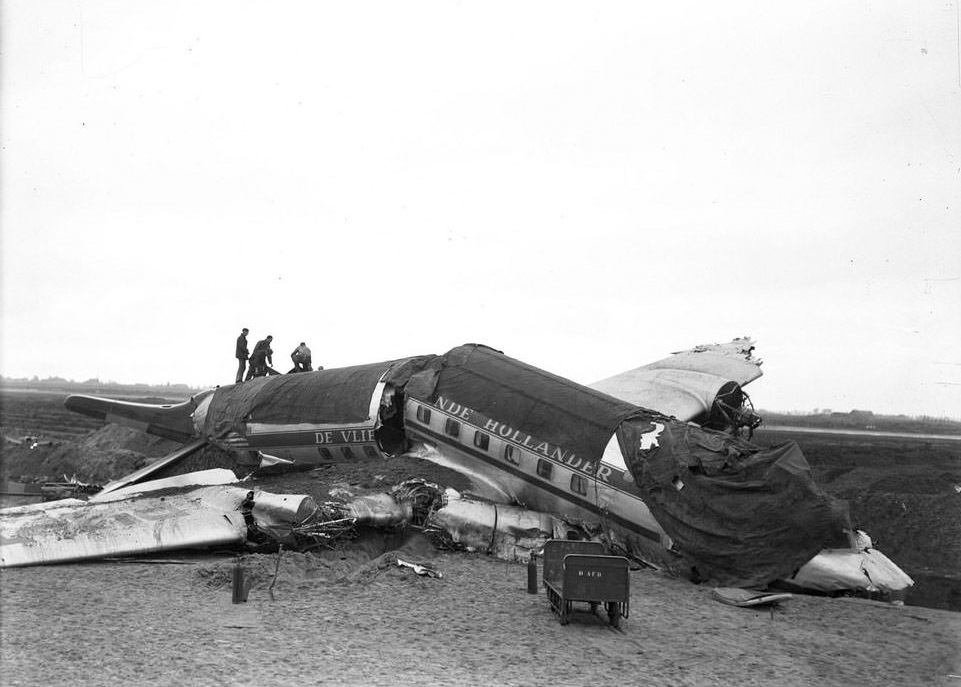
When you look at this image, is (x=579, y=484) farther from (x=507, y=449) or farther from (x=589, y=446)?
(x=507, y=449)

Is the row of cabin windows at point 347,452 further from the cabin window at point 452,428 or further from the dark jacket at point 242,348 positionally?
the dark jacket at point 242,348

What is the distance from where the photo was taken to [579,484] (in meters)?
15.6

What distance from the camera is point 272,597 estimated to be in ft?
39.4

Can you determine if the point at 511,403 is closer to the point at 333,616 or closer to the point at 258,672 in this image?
the point at 333,616

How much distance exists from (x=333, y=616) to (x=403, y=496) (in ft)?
17.7

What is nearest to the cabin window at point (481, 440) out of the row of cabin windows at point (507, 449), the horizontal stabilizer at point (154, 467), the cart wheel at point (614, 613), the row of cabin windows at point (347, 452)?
the row of cabin windows at point (507, 449)

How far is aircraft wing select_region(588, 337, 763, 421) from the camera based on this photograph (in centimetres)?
2131

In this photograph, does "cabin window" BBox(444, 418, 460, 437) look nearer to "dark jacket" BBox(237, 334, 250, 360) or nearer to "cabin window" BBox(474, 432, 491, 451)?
"cabin window" BBox(474, 432, 491, 451)

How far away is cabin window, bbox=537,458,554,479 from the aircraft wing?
5445 mm

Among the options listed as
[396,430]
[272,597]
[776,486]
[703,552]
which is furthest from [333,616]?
[396,430]

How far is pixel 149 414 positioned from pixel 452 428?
35.3 feet

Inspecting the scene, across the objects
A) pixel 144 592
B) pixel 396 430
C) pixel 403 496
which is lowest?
pixel 144 592

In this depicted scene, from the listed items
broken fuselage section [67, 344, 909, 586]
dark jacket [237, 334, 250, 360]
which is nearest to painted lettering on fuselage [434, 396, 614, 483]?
broken fuselage section [67, 344, 909, 586]

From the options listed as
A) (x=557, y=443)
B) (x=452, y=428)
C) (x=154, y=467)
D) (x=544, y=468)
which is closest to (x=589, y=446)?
(x=557, y=443)
